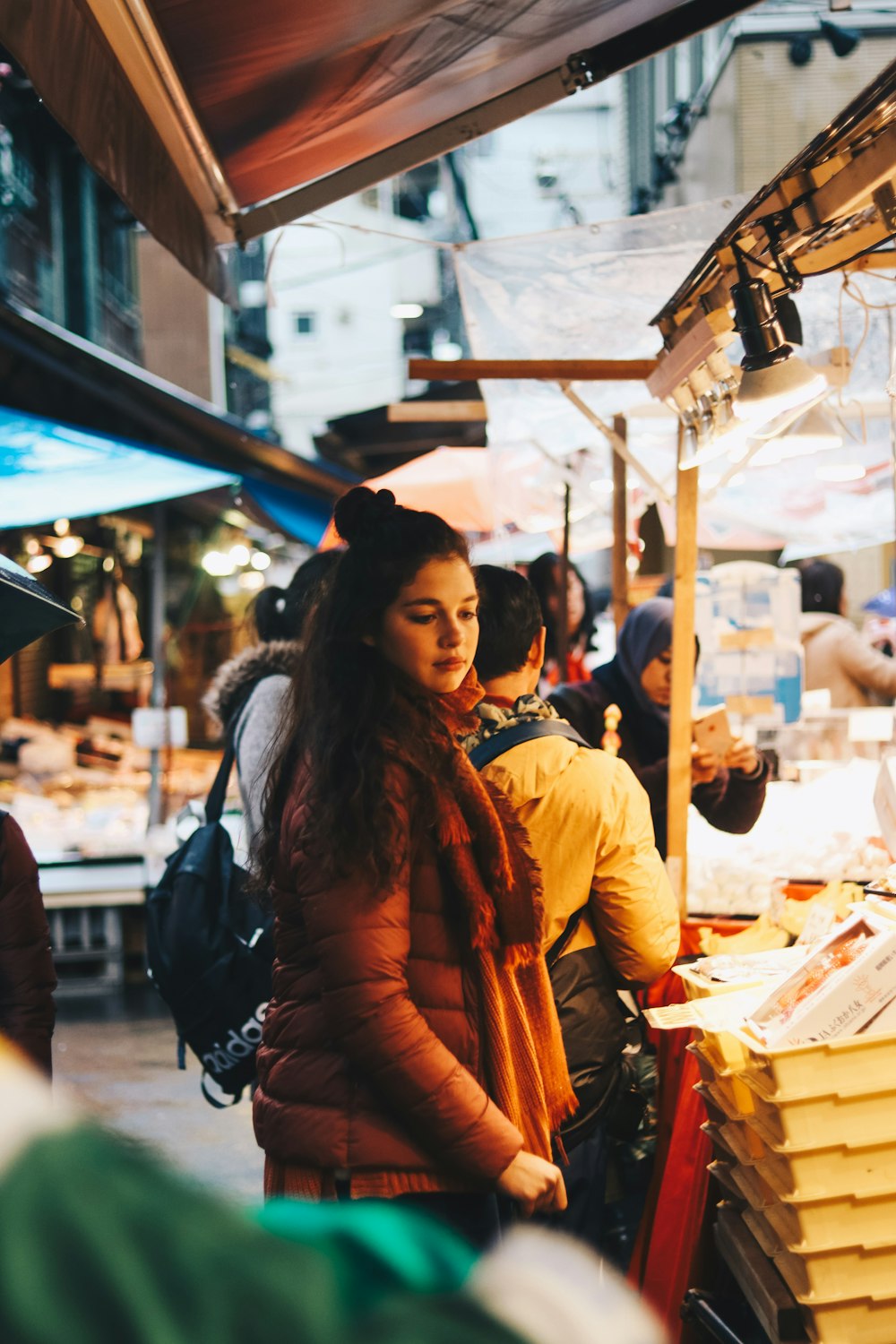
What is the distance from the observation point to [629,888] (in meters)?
2.55

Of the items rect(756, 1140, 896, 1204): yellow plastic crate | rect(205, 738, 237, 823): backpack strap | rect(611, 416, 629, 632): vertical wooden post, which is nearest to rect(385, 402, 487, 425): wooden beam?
rect(611, 416, 629, 632): vertical wooden post

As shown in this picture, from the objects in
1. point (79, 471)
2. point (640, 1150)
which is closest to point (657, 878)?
point (640, 1150)

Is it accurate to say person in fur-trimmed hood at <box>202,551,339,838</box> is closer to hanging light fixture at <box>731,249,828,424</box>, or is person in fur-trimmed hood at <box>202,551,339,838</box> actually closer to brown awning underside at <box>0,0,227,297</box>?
brown awning underside at <box>0,0,227,297</box>

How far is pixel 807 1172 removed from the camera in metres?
2.12

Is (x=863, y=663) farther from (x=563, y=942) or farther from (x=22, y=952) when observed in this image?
(x=22, y=952)

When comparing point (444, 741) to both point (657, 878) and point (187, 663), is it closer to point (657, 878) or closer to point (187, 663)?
point (657, 878)

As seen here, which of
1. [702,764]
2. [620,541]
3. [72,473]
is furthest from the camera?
[620,541]

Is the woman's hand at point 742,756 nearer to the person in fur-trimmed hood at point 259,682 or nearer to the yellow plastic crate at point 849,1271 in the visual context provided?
the person in fur-trimmed hood at point 259,682

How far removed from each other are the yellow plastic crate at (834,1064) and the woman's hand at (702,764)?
1751 millimetres

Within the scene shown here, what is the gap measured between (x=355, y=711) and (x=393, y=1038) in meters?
0.59

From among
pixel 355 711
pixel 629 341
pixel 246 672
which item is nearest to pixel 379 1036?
pixel 355 711

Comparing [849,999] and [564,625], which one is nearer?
[849,999]

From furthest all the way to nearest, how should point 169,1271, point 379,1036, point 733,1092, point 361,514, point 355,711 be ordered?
point 733,1092 < point 361,514 < point 355,711 < point 379,1036 < point 169,1271

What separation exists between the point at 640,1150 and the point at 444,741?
1.76 m
